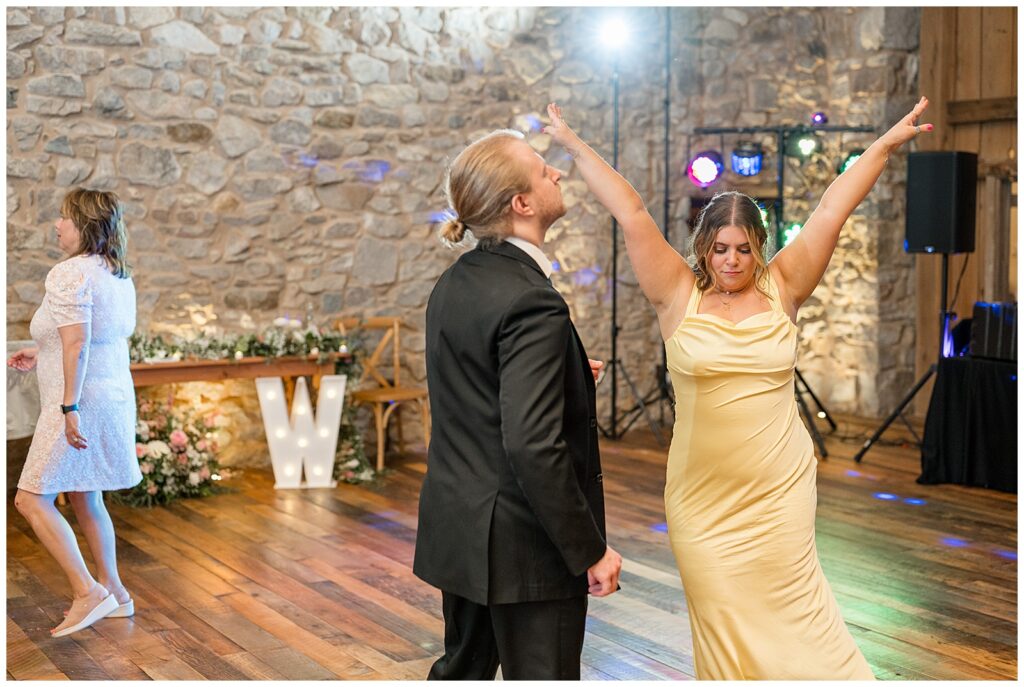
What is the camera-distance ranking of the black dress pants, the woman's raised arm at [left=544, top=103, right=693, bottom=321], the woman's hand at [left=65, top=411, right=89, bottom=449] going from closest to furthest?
the black dress pants
the woman's raised arm at [left=544, top=103, right=693, bottom=321]
the woman's hand at [left=65, top=411, right=89, bottom=449]

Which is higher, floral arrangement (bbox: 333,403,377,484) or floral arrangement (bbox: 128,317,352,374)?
floral arrangement (bbox: 128,317,352,374)

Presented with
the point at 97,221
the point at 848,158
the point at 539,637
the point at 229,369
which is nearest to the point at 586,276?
the point at 848,158

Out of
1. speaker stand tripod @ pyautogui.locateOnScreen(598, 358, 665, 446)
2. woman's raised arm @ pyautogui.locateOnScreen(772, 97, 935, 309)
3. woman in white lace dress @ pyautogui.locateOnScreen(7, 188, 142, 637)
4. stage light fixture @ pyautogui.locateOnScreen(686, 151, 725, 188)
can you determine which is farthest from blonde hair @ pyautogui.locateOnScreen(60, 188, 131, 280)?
stage light fixture @ pyautogui.locateOnScreen(686, 151, 725, 188)

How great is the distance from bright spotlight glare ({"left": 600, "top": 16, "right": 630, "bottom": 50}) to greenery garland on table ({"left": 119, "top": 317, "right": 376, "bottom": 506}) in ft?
8.43

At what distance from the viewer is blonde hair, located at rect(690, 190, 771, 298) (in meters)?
2.92

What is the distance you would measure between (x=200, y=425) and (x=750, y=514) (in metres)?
4.19

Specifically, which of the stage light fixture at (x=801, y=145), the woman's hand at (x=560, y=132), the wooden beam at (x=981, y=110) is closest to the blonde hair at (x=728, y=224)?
the woman's hand at (x=560, y=132)

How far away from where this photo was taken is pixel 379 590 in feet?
14.7

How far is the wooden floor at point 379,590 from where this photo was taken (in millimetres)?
3707

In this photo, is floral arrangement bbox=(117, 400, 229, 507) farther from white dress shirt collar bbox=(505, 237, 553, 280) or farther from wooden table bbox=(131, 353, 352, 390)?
white dress shirt collar bbox=(505, 237, 553, 280)

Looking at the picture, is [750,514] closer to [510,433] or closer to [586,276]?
[510,433]

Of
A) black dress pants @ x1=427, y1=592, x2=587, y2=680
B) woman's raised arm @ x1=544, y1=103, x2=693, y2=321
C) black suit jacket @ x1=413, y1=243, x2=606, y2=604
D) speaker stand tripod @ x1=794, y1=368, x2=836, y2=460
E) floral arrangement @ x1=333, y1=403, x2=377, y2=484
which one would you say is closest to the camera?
black suit jacket @ x1=413, y1=243, x2=606, y2=604

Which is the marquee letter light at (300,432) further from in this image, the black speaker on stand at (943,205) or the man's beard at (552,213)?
the man's beard at (552,213)

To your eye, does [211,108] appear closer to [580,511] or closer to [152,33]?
[152,33]
